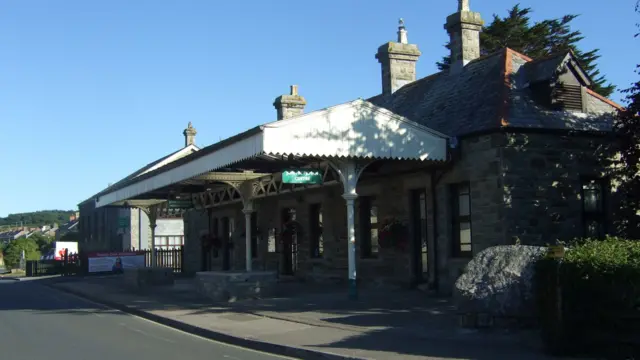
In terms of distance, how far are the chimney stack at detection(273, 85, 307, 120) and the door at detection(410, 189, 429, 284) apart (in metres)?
10.3

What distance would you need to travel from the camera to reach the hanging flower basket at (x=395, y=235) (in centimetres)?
1814

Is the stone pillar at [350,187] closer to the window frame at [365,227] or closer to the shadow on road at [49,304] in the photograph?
the window frame at [365,227]

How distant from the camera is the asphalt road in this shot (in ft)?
34.9

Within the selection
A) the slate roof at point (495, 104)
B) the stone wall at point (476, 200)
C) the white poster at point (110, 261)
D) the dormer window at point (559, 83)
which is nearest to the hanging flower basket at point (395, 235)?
the stone wall at point (476, 200)

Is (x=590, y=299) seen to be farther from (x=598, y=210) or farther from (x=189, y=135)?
(x=189, y=135)

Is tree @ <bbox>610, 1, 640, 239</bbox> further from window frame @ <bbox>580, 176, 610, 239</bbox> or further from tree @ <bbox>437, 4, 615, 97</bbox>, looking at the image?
tree @ <bbox>437, 4, 615, 97</bbox>

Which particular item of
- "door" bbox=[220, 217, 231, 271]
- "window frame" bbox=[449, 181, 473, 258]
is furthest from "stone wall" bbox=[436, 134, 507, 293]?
"door" bbox=[220, 217, 231, 271]

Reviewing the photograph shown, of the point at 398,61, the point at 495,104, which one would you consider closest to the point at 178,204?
the point at 398,61

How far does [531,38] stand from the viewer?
1471 inches

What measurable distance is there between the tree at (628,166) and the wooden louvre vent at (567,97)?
47.2 inches

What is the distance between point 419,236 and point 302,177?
391cm

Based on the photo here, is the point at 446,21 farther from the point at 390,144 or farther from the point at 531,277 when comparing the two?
the point at 531,277

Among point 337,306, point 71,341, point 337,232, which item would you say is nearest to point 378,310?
point 337,306

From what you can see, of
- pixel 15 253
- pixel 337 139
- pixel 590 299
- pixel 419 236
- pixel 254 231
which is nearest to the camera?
pixel 590 299
